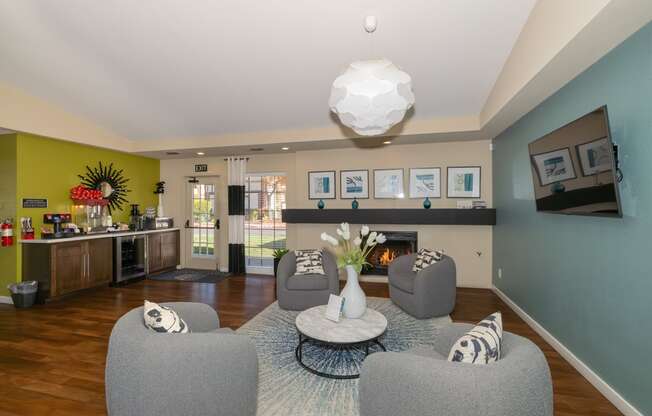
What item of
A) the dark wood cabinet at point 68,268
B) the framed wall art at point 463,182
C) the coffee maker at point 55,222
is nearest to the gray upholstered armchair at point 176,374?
the dark wood cabinet at point 68,268

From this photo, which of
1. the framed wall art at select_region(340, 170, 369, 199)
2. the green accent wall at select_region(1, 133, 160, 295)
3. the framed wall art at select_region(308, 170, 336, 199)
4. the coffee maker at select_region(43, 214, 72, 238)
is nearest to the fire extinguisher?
the green accent wall at select_region(1, 133, 160, 295)

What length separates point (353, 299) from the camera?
2.90m

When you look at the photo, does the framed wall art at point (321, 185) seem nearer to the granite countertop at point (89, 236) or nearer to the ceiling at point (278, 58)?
the ceiling at point (278, 58)

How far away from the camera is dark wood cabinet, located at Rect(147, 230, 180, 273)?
20.4ft

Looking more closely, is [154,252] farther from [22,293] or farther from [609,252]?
[609,252]

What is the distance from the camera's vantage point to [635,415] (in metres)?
2.08

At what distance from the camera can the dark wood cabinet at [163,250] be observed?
20.4 feet

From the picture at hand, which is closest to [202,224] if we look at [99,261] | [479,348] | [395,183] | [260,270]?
[260,270]

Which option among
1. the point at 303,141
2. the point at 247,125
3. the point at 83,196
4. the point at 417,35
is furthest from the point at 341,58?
the point at 83,196

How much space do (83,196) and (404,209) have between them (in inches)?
215

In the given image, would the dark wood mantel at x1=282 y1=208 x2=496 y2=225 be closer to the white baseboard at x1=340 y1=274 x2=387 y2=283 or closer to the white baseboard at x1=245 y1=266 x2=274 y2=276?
the white baseboard at x1=340 y1=274 x2=387 y2=283

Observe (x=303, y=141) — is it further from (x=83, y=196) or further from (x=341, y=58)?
(x=83, y=196)

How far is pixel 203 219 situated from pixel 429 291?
520cm

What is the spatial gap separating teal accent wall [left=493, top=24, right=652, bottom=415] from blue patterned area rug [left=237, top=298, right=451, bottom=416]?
123 cm
